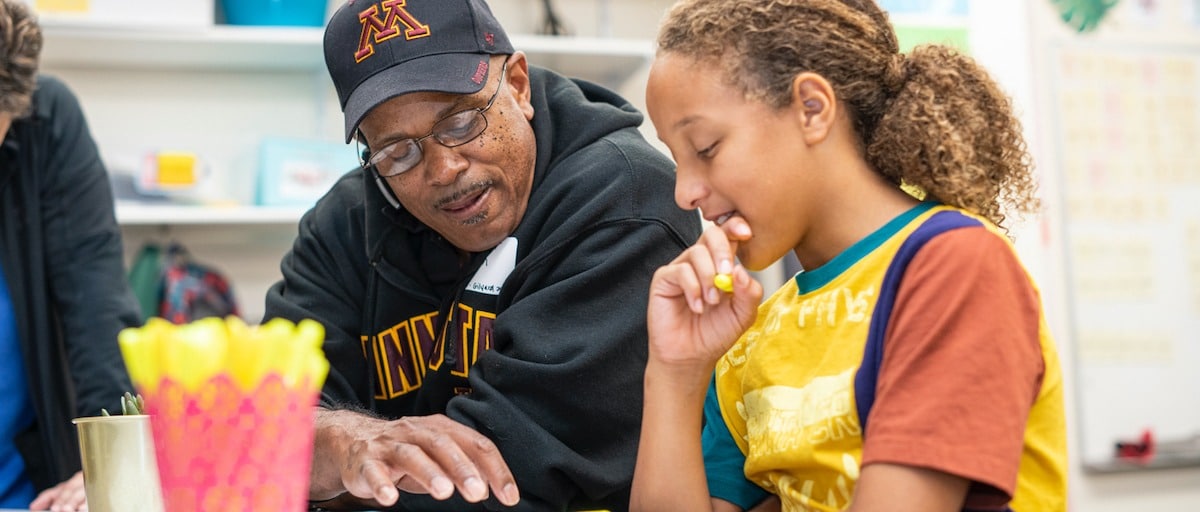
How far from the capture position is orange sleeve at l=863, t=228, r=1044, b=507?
0.81m

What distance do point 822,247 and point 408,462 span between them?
1.51 ft

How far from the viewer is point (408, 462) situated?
1.06 metres

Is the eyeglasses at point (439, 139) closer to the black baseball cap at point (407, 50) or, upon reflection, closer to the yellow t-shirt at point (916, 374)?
the black baseball cap at point (407, 50)

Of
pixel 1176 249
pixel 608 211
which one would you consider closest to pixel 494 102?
pixel 608 211

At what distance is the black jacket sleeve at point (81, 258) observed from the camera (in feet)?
6.41

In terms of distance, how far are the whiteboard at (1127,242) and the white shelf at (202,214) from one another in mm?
2192

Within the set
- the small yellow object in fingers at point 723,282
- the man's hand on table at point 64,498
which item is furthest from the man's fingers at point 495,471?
the man's hand on table at point 64,498

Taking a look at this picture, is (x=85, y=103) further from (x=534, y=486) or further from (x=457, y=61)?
(x=534, y=486)

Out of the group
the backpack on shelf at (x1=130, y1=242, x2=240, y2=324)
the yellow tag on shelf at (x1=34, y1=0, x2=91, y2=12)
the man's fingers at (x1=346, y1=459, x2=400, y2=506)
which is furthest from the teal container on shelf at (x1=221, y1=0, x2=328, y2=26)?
the man's fingers at (x1=346, y1=459, x2=400, y2=506)

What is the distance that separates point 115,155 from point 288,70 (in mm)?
516

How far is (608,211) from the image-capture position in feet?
4.58

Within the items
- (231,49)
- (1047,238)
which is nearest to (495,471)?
(231,49)

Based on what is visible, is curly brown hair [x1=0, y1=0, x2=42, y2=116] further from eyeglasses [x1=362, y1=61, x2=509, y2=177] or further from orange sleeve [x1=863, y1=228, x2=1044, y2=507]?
orange sleeve [x1=863, y1=228, x2=1044, y2=507]

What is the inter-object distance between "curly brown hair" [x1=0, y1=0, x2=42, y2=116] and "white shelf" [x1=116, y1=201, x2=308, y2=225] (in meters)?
0.75
